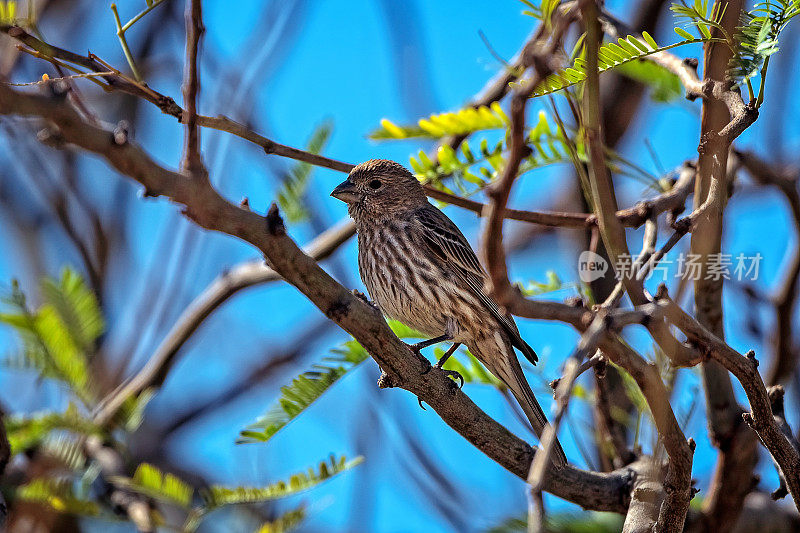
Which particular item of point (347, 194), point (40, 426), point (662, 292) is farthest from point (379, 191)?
point (662, 292)

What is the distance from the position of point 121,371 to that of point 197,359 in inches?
38.5

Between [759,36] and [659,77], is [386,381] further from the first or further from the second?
[659,77]

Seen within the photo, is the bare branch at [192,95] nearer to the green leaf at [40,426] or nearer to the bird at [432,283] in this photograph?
the bird at [432,283]

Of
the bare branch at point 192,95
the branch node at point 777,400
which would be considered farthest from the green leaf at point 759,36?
the bare branch at point 192,95

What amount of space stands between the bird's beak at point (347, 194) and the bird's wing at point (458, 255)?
0.37m

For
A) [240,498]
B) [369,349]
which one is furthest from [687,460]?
[240,498]

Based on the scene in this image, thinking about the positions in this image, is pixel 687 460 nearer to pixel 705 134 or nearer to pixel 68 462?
pixel 705 134

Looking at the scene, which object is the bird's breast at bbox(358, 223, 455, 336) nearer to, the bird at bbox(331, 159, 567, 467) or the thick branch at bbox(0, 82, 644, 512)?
the bird at bbox(331, 159, 567, 467)

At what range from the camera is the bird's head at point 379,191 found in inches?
202

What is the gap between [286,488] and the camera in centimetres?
379

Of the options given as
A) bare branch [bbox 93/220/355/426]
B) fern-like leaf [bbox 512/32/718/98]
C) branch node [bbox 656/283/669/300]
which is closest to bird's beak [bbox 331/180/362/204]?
bare branch [bbox 93/220/355/426]

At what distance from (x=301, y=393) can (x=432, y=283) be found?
136 centimetres

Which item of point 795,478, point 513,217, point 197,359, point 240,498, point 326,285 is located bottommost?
point 240,498

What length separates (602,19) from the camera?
14.4ft
